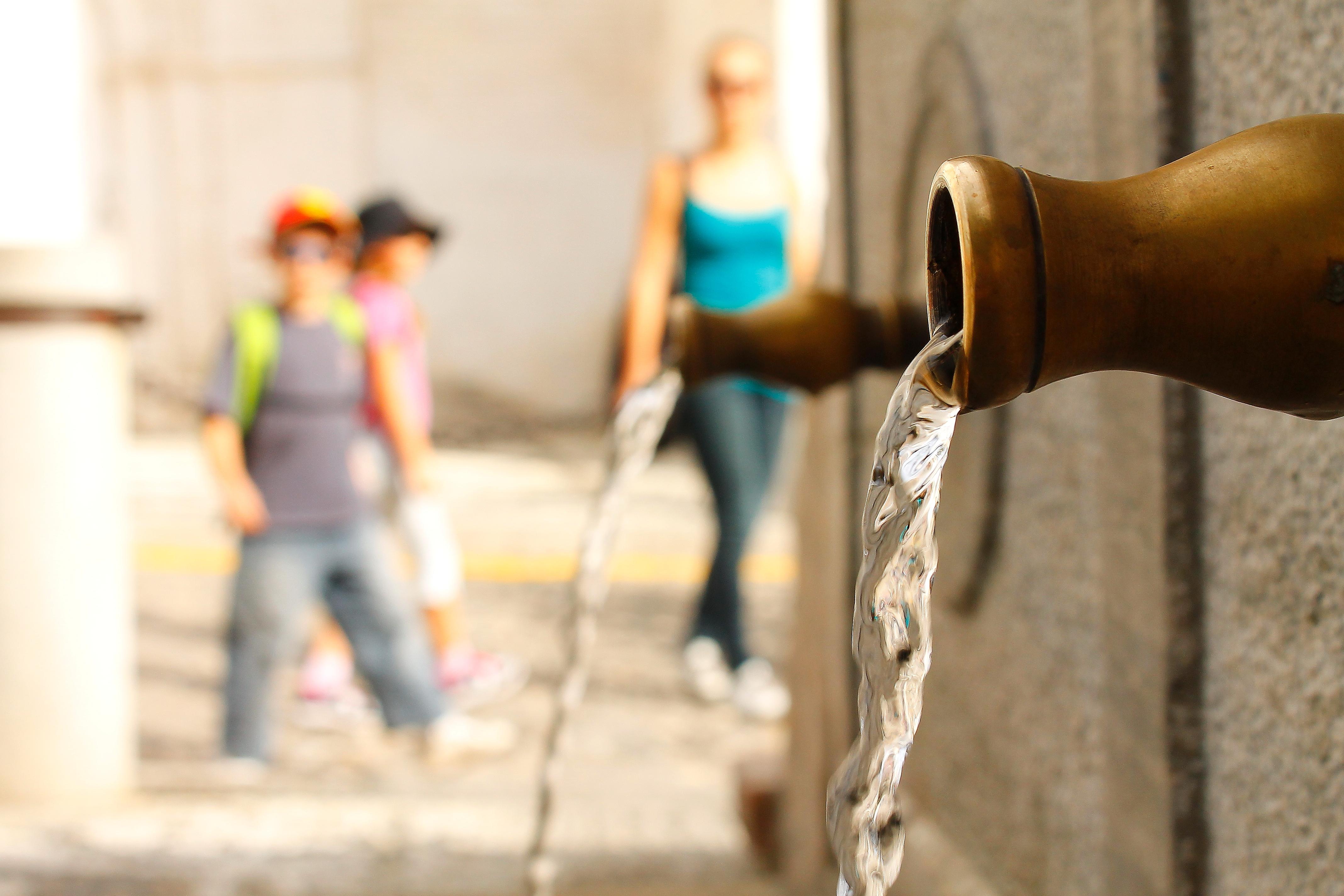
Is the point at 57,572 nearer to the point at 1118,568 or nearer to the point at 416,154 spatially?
the point at 1118,568

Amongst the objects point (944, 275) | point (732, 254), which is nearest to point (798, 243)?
point (732, 254)

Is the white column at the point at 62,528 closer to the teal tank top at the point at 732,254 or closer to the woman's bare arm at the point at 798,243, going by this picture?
the teal tank top at the point at 732,254

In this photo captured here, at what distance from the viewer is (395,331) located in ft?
11.1

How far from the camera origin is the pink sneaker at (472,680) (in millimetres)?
3664

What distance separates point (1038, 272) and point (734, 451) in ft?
8.68

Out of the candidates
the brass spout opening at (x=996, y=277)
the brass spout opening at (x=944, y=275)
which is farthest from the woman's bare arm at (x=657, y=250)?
the brass spout opening at (x=996, y=277)

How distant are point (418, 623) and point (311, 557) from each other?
24.3 inches

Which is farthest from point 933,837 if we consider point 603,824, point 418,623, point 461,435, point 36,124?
point 461,435

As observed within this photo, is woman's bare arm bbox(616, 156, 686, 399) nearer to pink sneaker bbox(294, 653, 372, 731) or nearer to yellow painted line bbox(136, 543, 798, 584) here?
pink sneaker bbox(294, 653, 372, 731)

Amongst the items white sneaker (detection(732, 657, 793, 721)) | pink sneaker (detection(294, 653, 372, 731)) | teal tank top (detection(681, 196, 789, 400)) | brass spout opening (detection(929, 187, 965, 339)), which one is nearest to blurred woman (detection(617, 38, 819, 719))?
teal tank top (detection(681, 196, 789, 400))

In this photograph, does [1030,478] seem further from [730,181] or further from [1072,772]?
[730,181]

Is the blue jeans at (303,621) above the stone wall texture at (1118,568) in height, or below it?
below

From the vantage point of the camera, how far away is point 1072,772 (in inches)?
41.4

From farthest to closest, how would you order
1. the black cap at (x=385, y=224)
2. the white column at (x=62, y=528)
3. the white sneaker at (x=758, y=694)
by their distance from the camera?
the black cap at (x=385, y=224) → the white sneaker at (x=758, y=694) → the white column at (x=62, y=528)
